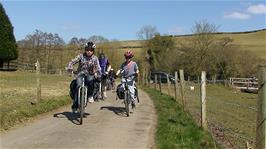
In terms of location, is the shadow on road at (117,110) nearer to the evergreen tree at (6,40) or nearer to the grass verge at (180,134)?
the grass verge at (180,134)

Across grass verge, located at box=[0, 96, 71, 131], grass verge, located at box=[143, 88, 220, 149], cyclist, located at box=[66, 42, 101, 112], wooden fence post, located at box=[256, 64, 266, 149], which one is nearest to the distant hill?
grass verge, located at box=[0, 96, 71, 131]

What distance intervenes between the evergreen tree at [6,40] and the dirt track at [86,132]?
44.8m

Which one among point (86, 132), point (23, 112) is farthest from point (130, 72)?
point (86, 132)

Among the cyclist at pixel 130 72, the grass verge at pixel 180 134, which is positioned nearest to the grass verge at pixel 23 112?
the cyclist at pixel 130 72

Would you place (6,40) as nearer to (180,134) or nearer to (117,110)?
(117,110)

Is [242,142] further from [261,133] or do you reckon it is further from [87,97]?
[261,133]

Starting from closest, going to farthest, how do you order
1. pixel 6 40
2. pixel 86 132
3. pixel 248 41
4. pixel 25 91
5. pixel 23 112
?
pixel 86 132, pixel 23 112, pixel 25 91, pixel 6 40, pixel 248 41

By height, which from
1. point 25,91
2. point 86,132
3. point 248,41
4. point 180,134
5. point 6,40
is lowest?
point 180,134

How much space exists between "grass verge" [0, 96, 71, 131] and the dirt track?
36 centimetres

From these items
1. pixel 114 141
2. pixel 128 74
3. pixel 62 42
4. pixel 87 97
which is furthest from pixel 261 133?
pixel 62 42

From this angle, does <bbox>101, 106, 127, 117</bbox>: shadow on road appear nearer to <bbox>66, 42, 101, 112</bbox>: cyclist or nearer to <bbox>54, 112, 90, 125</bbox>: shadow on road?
<bbox>54, 112, 90, 125</bbox>: shadow on road

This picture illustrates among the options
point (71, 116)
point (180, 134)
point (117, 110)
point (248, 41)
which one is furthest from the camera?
point (248, 41)

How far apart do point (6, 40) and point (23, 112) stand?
155 ft

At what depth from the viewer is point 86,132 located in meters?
11.5
